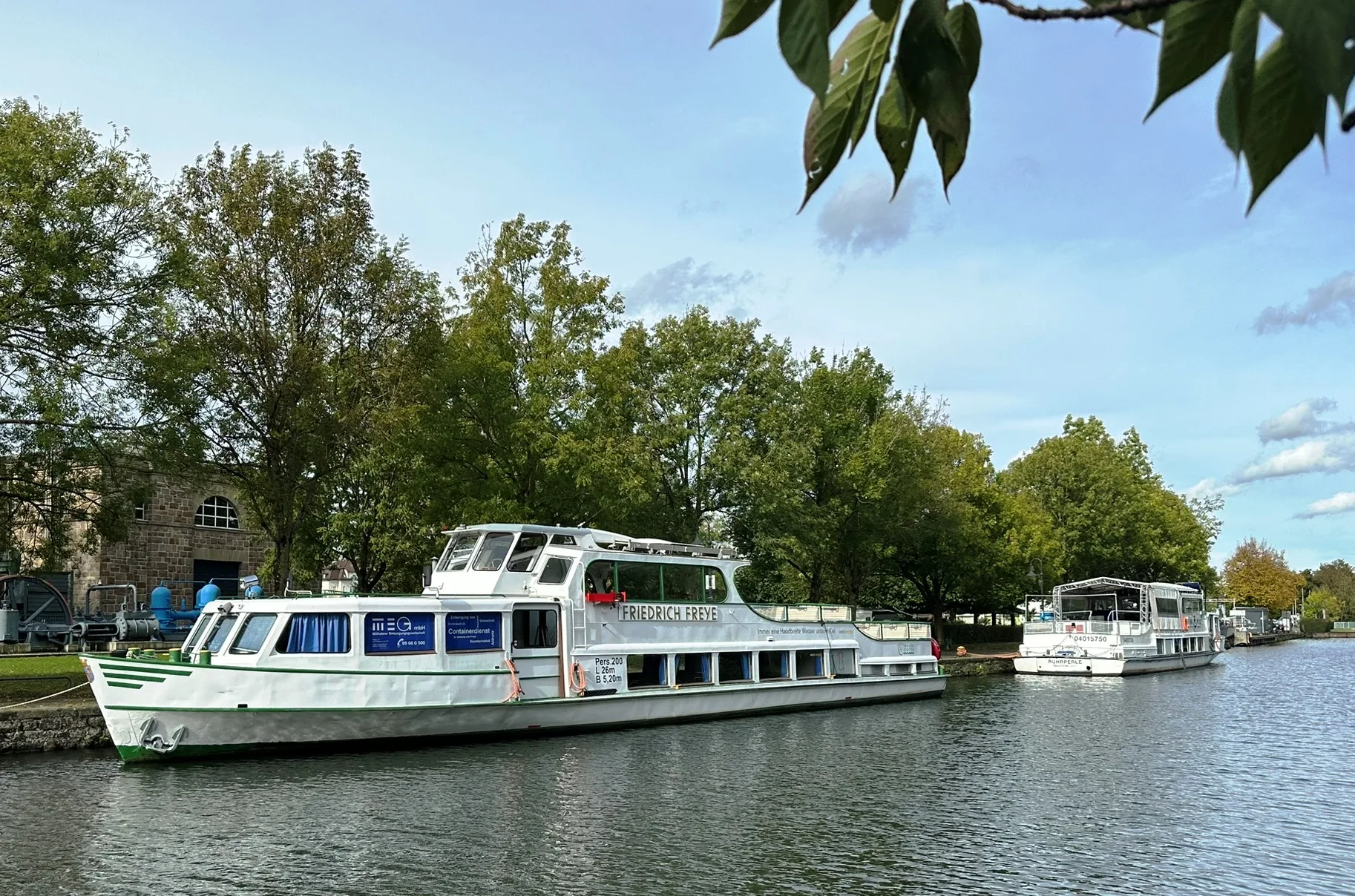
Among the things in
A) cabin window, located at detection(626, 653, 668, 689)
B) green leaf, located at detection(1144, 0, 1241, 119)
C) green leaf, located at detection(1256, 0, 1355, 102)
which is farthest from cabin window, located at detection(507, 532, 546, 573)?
green leaf, located at detection(1256, 0, 1355, 102)

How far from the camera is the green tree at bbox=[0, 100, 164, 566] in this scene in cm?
Answer: 2022

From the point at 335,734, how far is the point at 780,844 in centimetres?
979

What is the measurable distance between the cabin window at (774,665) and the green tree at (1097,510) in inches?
1368

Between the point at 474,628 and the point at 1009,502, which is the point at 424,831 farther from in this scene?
the point at 1009,502

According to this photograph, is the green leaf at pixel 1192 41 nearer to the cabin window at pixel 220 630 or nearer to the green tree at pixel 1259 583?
the cabin window at pixel 220 630

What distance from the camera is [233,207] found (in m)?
26.4

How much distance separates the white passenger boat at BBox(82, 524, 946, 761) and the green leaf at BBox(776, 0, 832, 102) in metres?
19.9

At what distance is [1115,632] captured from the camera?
42812mm

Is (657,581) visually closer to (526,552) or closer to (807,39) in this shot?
(526,552)

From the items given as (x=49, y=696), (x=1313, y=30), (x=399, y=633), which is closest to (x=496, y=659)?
(x=399, y=633)

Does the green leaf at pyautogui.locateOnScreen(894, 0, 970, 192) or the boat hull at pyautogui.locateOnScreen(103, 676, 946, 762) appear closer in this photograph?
the green leaf at pyautogui.locateOnScreen(894, 0, 970, 192)

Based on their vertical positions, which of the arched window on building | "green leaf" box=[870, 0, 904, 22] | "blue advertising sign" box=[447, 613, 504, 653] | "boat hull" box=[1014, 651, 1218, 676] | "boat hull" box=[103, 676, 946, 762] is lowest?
"boat hull" box=[1014, 651, 1218, 676]

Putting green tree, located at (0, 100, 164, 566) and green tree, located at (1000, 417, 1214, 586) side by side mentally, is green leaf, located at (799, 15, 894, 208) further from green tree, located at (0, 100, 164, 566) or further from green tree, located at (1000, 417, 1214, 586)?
green tree, located at (1000, 417, 1214, 586)

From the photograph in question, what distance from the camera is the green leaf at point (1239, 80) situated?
3.38 ft
